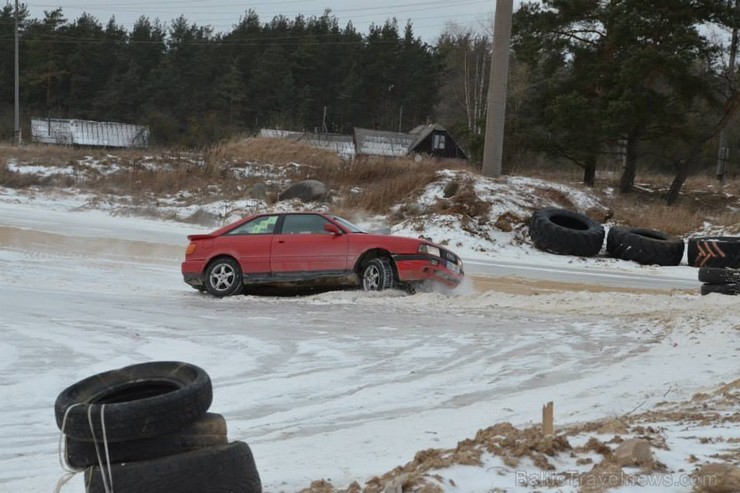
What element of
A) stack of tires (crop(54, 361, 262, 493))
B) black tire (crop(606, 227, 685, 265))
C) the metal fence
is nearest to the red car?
stack of tires (crop(54, 361, 262, 493))

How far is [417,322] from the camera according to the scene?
10188mm

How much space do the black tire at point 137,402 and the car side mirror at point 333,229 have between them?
824 cm

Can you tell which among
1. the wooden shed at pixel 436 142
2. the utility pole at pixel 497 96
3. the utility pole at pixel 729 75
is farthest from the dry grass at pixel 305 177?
the wooden shed at pixel 436 142

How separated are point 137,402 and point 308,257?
29.2ft

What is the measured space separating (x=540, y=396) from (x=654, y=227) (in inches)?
778

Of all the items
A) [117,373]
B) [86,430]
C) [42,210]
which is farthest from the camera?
[42,210]

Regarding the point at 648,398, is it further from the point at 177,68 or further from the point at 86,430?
the point at 177,68

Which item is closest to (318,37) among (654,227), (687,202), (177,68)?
(177,68)

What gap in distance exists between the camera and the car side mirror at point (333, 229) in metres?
12.6

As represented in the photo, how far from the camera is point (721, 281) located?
1230 cm

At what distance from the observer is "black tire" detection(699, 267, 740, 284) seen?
12.2 meters

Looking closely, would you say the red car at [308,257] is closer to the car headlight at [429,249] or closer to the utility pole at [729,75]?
the car headlight at [429,249]

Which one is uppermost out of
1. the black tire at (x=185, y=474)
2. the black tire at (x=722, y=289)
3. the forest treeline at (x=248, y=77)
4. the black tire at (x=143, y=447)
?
the forest treeline at (x=248, y=77)

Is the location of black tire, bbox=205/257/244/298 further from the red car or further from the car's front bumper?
the car's front bumper
